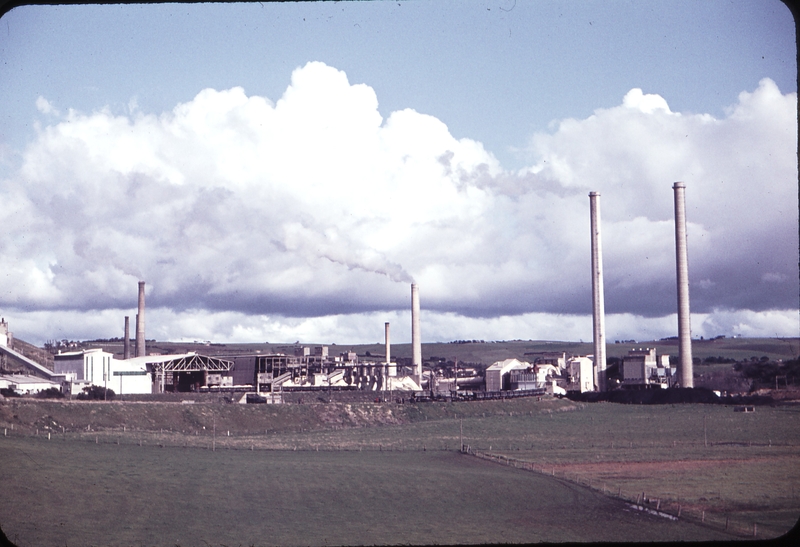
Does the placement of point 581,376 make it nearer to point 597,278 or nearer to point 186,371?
point 597,278

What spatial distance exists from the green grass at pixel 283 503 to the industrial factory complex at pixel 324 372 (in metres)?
46.4

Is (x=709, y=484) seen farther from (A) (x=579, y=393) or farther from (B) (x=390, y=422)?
(A) (x=579, y=393)

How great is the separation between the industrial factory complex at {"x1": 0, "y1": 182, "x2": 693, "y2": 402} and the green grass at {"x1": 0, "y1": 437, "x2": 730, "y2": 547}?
46416 millimetres

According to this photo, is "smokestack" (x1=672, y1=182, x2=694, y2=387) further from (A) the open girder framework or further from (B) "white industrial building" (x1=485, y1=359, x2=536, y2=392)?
(A) the open girder framework

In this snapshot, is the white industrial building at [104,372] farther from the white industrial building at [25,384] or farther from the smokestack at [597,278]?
the smokestack at [597,278]

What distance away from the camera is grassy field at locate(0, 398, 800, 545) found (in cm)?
3269

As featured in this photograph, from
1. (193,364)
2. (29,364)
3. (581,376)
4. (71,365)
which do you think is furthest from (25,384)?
(581,376)

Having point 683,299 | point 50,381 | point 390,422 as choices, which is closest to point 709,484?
point 390,422

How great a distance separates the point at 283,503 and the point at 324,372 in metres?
101

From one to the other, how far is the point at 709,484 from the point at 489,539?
18.3 meters

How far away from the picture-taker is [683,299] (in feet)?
356

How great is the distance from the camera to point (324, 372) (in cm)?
13912

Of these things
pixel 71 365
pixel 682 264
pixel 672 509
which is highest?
pixel 682 264

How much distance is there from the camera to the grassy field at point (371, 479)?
32688mm
